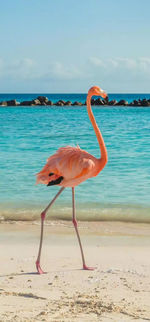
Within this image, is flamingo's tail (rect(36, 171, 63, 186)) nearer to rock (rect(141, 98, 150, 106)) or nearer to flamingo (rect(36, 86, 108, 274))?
flamingo (rect(36, 86, 108, 274))

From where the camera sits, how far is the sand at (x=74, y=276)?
3.96m

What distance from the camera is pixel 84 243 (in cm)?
633

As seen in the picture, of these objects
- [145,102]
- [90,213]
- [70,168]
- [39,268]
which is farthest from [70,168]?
[145,102]

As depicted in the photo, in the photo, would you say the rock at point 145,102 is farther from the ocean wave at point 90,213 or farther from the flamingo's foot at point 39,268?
the flamingo's foot at point 39,268

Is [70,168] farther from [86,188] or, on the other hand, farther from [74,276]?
[86,188]

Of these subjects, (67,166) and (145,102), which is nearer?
(67,166)

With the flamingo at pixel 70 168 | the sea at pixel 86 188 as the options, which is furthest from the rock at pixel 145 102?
the flamingo at pixel 70 168

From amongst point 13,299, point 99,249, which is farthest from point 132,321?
point 99,249

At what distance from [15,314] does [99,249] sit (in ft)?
7.56

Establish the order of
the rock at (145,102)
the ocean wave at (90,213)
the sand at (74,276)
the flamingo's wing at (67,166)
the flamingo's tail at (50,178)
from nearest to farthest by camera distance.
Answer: the sand at (74,276) < the flamingo's wing at (67,166) < the flamingo's tail at (50,178) < the ocean wave at (90,213) < the rock at (145,102)

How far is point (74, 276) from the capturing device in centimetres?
496

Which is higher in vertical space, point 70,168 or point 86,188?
point 70,168

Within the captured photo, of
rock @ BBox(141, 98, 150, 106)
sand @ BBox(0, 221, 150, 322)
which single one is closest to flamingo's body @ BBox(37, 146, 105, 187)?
sand @ BBox(0, 221, 150, 322)

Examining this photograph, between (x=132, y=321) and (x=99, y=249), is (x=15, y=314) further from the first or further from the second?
(x=99, y=249)
